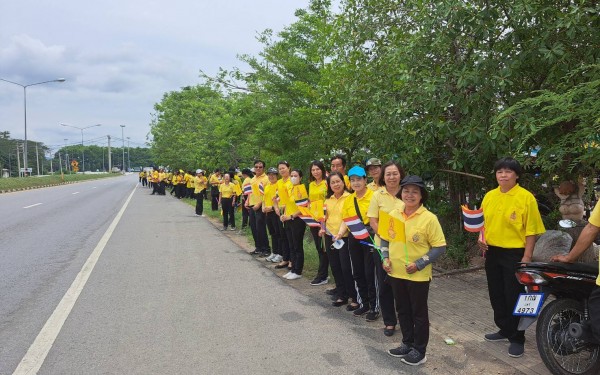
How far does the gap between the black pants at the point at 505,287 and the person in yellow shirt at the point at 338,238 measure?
1.74 m

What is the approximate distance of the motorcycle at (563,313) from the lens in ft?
11.2

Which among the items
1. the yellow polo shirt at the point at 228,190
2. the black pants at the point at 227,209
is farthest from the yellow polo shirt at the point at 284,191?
the black pants at the point at 227,209

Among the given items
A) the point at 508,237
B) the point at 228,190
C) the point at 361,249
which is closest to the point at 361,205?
the point at 361,249

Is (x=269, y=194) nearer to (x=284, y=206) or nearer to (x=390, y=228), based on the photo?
(x=284, y=206)

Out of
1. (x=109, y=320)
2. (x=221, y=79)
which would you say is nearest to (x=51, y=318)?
(x=109, y=320)

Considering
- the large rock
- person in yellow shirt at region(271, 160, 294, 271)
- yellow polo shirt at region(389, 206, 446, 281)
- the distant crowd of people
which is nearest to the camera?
yellow polo shirt at region(389, 206, 446, 281)

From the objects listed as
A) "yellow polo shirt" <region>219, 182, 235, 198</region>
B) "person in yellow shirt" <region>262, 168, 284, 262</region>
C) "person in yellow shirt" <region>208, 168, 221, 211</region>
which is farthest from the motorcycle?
"person in yellow shirt" <region>208, 168, 221, 211</region>

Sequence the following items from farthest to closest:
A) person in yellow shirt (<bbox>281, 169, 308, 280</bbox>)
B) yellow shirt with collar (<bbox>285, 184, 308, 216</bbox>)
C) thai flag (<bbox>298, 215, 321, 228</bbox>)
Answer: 1. person in yellow shirt (<bbox>281, 169, 308, 280</bbox>)
2. yellow shirt with collar (<bbox>285, 184, 308, 216</bbox>)
3. thai flag (<bbox>298, 215, 321, 228</bbox>)

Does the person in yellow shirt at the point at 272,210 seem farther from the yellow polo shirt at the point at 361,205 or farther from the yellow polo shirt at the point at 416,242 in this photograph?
the yellow polo shirt at the point at 416,242

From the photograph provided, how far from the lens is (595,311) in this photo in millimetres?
3080

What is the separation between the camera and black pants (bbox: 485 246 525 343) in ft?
13.5

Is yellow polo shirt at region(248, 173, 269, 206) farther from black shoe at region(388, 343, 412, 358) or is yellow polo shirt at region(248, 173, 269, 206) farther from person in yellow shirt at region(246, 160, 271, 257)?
black shoe at region(388, 343, 412, 358)

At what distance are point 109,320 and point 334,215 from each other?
9.51 ft

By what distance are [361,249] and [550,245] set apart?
198 cm
